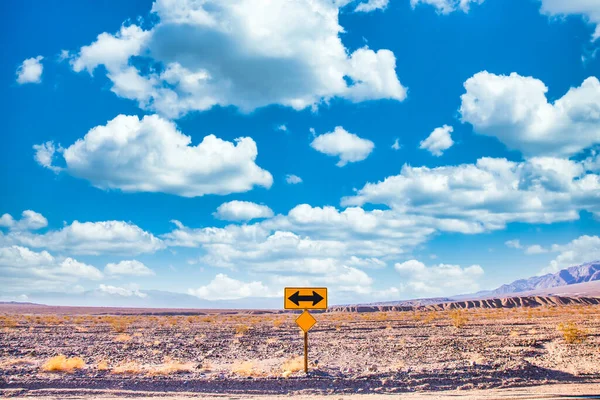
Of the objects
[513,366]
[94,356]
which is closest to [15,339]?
[94,356]

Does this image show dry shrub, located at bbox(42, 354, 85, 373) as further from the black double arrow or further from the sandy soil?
the black double arrow

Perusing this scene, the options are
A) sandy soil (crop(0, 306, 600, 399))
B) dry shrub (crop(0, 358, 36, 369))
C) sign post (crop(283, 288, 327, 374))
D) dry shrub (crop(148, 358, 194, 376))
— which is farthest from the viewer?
dry shrub (crop(0, 358, 36, 369))

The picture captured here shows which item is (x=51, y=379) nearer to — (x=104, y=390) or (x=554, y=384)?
(x=104, y=390)

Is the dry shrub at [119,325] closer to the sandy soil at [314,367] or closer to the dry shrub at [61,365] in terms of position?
the sandy soil at [314,367]

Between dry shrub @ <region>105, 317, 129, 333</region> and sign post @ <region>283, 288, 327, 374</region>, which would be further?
dry shrub @ <region>105, 317, 129, 333</region>

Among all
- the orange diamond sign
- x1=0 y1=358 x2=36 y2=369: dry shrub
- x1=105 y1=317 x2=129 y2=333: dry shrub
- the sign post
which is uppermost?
the sign post

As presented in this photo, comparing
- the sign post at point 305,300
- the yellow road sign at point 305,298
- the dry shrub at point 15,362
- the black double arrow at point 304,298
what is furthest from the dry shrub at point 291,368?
the dry shrub at point 15,362

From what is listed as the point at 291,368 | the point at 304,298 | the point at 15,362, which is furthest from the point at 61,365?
the point at 304,298

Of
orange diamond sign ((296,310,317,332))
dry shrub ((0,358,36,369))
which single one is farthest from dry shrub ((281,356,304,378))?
dry shrub ((0,358,36,369))

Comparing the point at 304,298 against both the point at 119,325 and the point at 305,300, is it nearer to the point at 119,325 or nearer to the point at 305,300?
the point at 305,300

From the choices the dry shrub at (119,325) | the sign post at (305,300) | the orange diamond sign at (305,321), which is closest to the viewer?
the sign post at (305,300)

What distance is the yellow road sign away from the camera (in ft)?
56.7

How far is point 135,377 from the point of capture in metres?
17.1

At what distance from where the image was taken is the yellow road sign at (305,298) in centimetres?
1730
